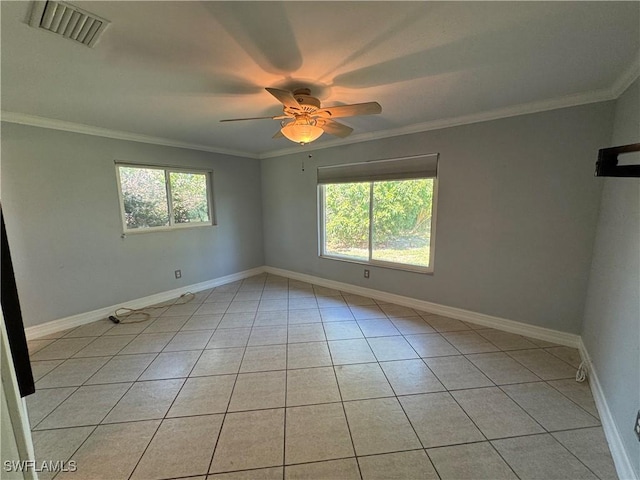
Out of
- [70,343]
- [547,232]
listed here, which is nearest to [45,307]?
[70,343]

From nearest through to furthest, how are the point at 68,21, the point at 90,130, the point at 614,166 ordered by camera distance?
1. the point at 614,166
2. the point at 68,21
3. the point at 90,130

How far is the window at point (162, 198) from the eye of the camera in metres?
3.27

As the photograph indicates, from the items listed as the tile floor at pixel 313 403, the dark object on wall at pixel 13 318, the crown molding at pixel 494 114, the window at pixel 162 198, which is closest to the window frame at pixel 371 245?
the crown molding at pixel 494 114

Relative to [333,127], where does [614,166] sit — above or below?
below

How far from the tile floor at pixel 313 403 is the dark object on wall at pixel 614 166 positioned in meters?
1.49

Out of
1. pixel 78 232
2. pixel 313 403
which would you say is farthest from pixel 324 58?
pixel 78 232

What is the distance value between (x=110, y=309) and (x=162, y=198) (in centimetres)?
155

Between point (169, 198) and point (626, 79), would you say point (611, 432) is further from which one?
point (169, 198)

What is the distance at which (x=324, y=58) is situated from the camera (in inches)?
60.6

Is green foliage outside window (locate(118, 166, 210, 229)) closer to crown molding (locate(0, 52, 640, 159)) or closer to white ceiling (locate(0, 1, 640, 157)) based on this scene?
crown molding (locate(0, 52, 640, 159))

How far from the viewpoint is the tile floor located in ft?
4.51

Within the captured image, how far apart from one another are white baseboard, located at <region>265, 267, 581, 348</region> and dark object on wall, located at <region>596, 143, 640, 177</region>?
2.06 meters

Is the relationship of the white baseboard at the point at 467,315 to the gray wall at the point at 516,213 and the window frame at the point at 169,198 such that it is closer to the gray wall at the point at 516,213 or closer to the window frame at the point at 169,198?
the gray wall at the point at 516,213

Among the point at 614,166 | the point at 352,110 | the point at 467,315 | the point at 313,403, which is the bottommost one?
the point at 313,403
